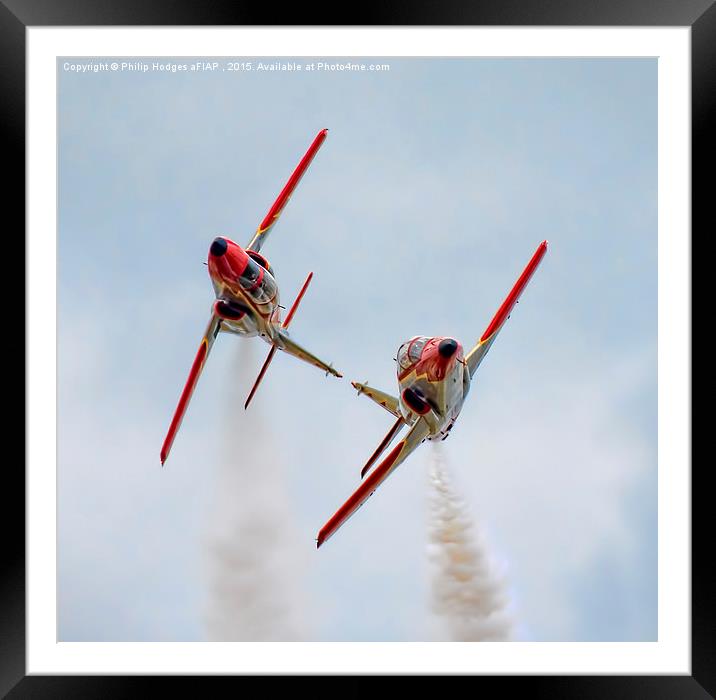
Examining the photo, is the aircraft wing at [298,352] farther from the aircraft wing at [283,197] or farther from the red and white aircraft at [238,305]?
the aircraft wing at [283,197]

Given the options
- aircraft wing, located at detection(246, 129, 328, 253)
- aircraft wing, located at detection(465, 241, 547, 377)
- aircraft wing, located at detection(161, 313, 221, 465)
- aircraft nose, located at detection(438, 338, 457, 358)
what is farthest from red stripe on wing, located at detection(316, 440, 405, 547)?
aircraft wing, located at detection(246, 129, 328, 253)

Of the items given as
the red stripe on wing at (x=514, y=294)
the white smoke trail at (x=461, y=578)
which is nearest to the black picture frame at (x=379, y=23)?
the white smoke trail at (x=461, y=578)

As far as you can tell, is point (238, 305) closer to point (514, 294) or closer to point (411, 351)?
point (411, 351)

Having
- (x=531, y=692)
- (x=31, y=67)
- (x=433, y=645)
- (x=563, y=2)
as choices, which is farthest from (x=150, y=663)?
(x=563, y=2)

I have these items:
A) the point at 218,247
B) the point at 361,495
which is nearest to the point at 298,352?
the point at 218,247

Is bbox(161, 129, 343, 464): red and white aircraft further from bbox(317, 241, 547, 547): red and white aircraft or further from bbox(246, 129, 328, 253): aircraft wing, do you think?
bbox(317, 241, 547, 547): red and white aircraft

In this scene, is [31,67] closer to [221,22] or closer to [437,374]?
[221,22]
